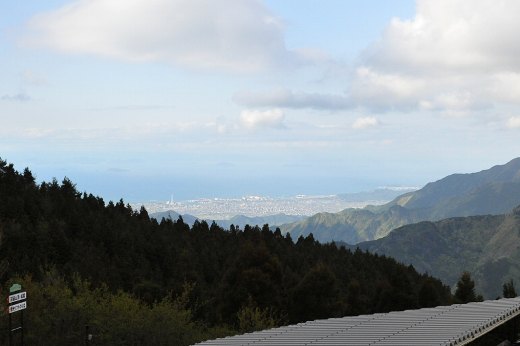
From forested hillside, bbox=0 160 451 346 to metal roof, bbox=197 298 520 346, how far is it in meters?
16.5

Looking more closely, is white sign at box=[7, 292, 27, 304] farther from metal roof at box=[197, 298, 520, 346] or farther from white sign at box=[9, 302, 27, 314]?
metal roof at box=[197, 298, 520, 346]

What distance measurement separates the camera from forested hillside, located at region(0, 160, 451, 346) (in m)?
55.0

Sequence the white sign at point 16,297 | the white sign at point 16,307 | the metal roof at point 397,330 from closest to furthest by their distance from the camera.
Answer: the metal roof at point 397,330 → the white sign at point 16,307 → the white sign at point 16,297

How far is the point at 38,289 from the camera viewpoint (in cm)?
5975

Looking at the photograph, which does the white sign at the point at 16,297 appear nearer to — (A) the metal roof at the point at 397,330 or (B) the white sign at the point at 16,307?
(B) the white sign at the point at 16,307

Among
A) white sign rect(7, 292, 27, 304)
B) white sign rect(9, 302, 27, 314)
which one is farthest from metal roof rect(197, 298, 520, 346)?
white sign rect(7, 292, 27, 304)

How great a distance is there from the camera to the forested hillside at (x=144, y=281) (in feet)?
180

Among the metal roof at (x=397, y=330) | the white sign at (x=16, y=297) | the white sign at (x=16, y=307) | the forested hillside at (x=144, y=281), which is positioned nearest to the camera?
the metal roof at (x=397, y=330)

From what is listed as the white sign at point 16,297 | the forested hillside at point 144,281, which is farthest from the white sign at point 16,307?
the forested hillside at point 144,281

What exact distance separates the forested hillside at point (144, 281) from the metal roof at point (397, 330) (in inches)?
648

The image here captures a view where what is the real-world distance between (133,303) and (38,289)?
8.94 metres

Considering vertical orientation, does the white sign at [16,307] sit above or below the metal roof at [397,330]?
above

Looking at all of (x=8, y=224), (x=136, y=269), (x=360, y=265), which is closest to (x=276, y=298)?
(x=136, y=269)

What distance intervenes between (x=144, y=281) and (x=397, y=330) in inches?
1785
